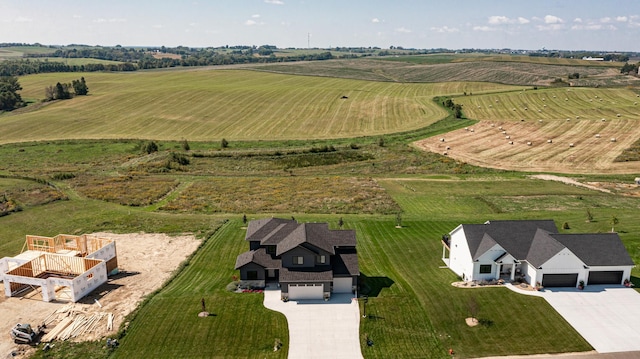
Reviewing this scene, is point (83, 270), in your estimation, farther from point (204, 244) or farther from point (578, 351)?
point (578, 351)

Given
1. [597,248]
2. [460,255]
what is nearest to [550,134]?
[597,248]

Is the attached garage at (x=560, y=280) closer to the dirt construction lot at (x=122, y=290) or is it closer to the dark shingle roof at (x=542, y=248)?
the dark shingle roof at (x=542, y=248)

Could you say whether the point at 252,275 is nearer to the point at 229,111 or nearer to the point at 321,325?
the point at 321,325

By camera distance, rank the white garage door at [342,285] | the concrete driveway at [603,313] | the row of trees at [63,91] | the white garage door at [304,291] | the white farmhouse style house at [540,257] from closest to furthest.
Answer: the concrete driveway at [603,313], the white garage door at [304,291], the white garage door at [342,285], the white farmhouse style house at [540,257], the row of trees at [63,91]

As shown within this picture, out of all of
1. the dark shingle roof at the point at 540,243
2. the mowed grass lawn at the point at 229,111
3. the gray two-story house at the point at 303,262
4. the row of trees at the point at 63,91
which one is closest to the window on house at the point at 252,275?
the gray two-story house at the point at 303,262

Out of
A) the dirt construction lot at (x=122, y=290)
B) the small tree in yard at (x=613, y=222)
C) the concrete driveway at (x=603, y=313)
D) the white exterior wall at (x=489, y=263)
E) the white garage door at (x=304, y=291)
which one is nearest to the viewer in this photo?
the concrete driveway at (x=603, y=313)

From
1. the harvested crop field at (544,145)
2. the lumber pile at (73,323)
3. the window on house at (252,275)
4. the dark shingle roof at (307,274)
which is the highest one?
the harvested crop field at (544,145)

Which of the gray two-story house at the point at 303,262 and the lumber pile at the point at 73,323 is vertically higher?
the gray two-story house at the point at 303,262

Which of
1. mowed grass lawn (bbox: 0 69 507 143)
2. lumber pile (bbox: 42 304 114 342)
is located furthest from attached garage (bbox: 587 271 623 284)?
mowed grass lawn (bbox: 0 69 507 143)

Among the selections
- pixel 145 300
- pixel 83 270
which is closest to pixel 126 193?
pixel 83 270
